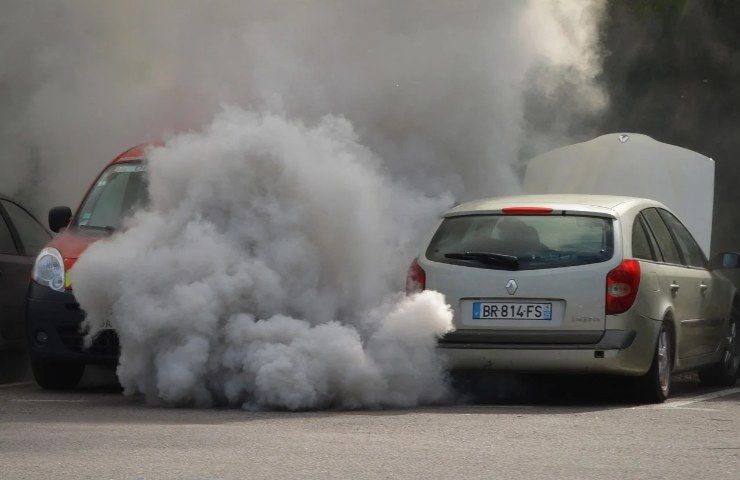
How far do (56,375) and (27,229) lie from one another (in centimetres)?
215

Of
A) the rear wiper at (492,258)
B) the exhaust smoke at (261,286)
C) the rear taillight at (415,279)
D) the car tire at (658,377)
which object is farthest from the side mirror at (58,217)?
the car tire at (658,377)

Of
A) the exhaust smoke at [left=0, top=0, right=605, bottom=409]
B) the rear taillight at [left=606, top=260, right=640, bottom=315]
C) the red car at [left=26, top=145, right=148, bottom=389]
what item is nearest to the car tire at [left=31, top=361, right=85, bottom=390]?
the red car at [left=26, top=145, right=148, bottom=389]

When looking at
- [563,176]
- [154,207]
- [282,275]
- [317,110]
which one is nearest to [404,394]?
[282,275]

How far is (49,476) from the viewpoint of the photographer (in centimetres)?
731

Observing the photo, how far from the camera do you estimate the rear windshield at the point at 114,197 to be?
12883 mm

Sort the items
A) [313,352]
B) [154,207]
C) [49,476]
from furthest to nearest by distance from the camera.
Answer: [154,207] < [313,352] < [49,476]

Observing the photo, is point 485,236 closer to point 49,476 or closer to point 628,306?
point 628,306

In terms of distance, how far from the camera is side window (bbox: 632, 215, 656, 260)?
10914mm

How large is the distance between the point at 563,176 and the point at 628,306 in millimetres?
6065

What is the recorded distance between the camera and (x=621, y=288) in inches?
414

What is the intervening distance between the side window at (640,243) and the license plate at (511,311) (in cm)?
76

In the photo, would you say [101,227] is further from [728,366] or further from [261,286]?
[728,366]

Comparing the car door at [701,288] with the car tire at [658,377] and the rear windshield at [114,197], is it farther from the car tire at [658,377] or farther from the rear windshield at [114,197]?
the rear windshield at [114,197]

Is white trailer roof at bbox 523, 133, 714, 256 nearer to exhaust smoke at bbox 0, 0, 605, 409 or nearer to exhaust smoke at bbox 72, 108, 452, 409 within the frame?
exhaust smoke at bbox 0, 0, 605, 409
